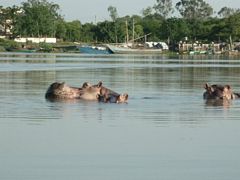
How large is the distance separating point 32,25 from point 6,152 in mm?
157007

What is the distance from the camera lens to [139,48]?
157 m

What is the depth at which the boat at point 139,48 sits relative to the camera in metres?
147

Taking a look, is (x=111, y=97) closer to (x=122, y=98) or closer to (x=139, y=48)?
(x=122, y=98)

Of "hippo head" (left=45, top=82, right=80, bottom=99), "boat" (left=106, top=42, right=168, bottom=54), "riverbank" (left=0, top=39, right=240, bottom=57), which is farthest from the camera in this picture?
"boat" (left=106, top=42, right=168, bottom=54)

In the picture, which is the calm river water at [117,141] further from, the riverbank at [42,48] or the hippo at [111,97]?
the riverbank at [42,48]

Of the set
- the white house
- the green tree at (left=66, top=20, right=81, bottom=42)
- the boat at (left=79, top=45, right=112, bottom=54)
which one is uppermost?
the green tree at (left=66, top=20, right=81, bottom=42)

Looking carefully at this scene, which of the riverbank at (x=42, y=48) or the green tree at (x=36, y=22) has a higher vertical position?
the green tree at (x=36, y=22)

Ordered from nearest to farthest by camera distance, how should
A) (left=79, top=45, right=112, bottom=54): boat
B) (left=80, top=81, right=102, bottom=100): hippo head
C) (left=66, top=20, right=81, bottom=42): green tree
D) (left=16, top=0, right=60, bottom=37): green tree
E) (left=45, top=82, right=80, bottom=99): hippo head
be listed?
1. (left=80, top=81, right=102, bottom=100): hippo head
2. (left=45, top=82, right=80, bottom=99): hippo head
3. (left=79, top=45, right=112, bottom=54): boat
4. (left=16, top=0, right=60, bottom=37): green tree
5. (left=66, top=20, right=81, bottom=42): green tree

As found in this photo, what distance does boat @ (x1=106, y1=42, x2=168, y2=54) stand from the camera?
147 meters

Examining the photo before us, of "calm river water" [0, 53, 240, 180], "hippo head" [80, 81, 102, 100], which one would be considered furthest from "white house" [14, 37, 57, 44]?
"calm river water" [0, 53, 240, 180]

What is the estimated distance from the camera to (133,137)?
14.6 meters

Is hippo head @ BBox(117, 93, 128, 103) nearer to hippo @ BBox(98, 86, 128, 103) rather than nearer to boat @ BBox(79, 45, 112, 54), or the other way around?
hippo @ BBox(98, 86, 128, 103)

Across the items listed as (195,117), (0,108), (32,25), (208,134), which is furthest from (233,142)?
(32,25)

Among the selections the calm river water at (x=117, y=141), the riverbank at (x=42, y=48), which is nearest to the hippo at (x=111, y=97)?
the calm river water at (x=117, y=141)
